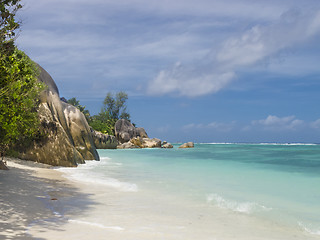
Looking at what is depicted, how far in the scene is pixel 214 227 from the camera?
21.0 feet

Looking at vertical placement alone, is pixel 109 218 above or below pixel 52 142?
below

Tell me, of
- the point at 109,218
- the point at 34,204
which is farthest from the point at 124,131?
the point at 109,218

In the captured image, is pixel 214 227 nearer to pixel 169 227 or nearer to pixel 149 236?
pixel 169 227

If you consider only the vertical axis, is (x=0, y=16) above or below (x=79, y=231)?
above

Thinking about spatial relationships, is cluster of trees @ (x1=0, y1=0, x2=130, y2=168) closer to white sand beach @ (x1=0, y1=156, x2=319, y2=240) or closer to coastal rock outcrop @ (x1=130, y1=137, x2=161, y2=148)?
white sand beach @ (x1=0, y1=156, x2=319, y2=240)

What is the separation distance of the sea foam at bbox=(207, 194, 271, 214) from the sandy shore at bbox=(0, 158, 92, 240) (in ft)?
12.0

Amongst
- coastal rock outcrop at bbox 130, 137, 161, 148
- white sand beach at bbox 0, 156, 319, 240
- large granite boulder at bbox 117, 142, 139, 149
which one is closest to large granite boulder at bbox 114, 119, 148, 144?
coastal rock outcrop at bbox 130, 137, 161, 148

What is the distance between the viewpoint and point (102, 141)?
52.1 meters

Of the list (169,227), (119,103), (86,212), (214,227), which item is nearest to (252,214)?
(214,227)

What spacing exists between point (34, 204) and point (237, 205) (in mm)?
5476

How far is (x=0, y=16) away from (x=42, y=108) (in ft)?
28.1

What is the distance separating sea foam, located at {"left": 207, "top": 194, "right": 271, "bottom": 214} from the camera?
858cm

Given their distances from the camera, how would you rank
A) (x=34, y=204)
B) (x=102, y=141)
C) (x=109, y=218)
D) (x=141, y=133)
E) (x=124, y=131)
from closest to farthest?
(x=109, y=218) < (x=34, y=204) < (x=102, y=141) < (x=124, y=131) < (x=141, y=133)

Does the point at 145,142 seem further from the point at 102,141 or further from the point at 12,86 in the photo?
the point at 12,86
